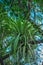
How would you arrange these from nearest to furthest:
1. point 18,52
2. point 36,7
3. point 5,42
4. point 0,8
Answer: point 18,52
point 5,42
point 0,8
point 36,7

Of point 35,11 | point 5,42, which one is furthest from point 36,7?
point 5,42

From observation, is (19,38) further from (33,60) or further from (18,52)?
(33,60)

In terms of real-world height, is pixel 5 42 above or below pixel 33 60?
above

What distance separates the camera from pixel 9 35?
153cm

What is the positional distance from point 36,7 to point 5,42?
495 mm

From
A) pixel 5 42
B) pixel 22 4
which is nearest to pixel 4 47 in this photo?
pixel 5 42

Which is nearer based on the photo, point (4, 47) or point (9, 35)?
point (9, 35)

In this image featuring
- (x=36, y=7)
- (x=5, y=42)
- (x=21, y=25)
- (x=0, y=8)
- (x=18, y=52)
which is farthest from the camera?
(x=36, y=7)

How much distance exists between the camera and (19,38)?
1418mm

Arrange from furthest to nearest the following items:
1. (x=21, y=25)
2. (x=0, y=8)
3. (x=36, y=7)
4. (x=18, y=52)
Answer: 1. (x=36, y=7)
2. (x=0, y=8)
3. (x=18, y=52)
4. (x=21, y=25)

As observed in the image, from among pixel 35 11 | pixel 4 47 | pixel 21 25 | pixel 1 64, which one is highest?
pixel 35 11

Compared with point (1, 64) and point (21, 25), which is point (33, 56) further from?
point (1, 64)

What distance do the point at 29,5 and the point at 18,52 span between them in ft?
1.85

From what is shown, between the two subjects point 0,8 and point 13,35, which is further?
point 0,8
